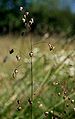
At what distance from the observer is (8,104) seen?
2217 millimetres

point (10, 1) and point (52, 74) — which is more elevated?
point (10, 1)

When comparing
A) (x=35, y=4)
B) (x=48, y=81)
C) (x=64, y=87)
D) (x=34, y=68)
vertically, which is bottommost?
(x=35, y=4)

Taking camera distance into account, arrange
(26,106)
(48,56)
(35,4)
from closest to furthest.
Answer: (26,106) → (48,56) → (35,4)

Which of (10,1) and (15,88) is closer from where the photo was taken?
(10,1)

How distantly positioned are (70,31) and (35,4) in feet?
98.1

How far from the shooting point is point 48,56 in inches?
104

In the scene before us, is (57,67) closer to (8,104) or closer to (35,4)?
(8,104)

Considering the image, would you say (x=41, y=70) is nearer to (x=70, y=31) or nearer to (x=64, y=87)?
(x=70, y=31)

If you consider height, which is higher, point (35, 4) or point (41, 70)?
point (41, 70)

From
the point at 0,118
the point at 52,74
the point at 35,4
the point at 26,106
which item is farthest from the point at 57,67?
the point at 35,4

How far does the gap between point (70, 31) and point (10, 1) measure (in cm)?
50

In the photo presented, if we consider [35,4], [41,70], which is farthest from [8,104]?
[35,4]

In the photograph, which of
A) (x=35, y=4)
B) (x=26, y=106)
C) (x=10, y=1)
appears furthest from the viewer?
(x=35, y=4)

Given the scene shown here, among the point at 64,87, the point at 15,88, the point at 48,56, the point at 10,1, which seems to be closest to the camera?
the point at 64,87
